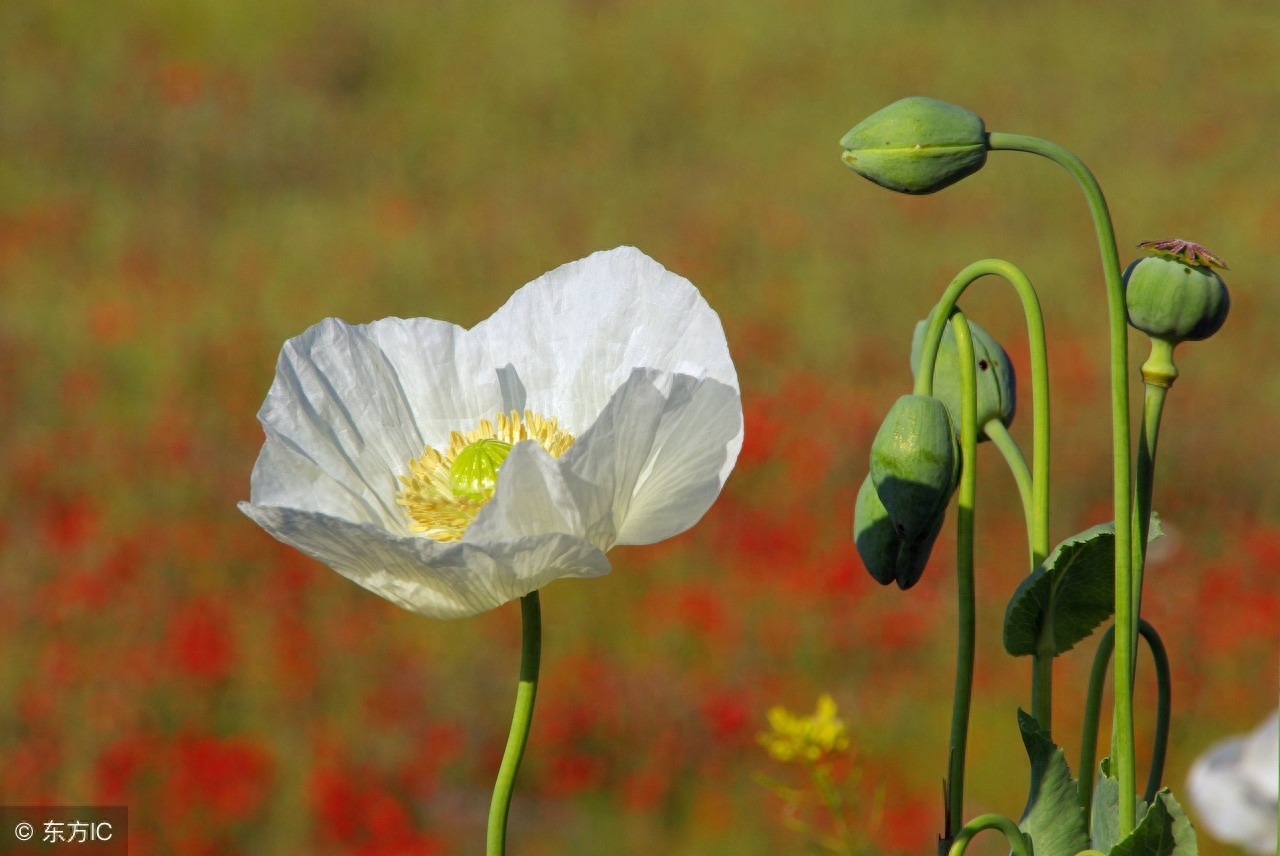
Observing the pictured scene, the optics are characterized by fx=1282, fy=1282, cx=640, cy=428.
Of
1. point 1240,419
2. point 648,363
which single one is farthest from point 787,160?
point 648,363

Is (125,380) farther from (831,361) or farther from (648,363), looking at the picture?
(648,363)

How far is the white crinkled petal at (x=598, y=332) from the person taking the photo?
50 centimetres

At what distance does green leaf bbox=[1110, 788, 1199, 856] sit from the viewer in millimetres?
435

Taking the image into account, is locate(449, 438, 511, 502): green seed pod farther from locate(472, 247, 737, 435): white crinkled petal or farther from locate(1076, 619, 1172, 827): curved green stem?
locate(1076, 619, 1172, 827): curved green stem

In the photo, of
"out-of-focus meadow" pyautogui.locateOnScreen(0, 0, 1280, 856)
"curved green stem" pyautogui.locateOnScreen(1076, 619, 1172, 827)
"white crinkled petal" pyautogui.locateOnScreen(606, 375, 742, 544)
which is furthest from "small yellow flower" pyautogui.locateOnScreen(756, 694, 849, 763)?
"white crinkled petal" pyautogui.locateOnScreen(606, 375, 742, 544)

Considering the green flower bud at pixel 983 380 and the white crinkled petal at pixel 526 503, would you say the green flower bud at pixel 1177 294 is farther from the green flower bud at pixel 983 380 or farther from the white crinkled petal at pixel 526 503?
the white crinkled petal at pixel 526 503

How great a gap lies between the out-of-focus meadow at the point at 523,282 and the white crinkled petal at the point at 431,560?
0.45 metres

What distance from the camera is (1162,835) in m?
0.45

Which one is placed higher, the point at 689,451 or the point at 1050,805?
the point at 689,451

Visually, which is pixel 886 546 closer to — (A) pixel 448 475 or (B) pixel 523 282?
(A) pixel 448 475

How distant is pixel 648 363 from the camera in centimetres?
52

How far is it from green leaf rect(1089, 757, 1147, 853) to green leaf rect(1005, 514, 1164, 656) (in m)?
0.06

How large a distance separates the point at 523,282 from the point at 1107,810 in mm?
5775

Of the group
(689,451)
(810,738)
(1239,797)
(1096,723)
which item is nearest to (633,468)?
(689,451)
